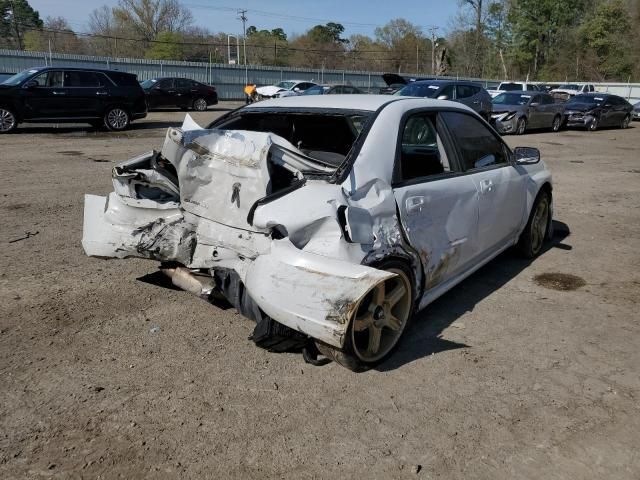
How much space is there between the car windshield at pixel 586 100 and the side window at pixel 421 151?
72.0 ft

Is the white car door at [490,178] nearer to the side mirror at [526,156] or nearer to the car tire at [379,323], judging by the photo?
the side mirror at [526,156]

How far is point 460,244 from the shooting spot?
4.05m

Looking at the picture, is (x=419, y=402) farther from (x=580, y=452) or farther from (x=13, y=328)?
(x=13, y=328)

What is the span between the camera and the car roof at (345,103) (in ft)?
12.6

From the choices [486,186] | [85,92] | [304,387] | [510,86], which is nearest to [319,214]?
[304,387]

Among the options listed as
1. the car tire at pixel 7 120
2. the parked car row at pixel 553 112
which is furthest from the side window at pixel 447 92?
the car tire at pixel 7 120

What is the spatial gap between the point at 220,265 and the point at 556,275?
335cm

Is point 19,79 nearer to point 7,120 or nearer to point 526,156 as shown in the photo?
point 7,120

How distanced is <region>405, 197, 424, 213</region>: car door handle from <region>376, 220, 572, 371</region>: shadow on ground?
2.78ft

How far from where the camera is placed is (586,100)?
23.9m

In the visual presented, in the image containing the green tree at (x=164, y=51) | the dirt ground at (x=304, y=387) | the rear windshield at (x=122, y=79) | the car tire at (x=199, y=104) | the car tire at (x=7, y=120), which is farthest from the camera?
the green tree at (x=164, y=51)

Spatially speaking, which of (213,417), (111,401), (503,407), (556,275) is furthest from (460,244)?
(111,401)

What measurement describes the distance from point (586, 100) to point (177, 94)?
58.7ft

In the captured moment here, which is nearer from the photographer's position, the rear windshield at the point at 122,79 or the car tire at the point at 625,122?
the rear windshield at the point at 122,79
